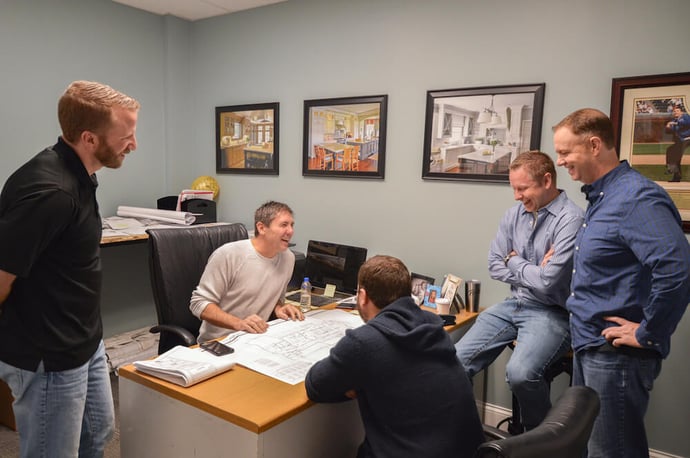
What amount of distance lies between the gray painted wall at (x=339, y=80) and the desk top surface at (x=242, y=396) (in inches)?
64.8

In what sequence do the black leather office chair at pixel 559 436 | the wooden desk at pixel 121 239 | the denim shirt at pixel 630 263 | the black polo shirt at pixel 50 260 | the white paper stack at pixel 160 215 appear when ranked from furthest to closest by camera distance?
1. the white paper stack at pixel 160 215
2. the wooden desk at pixel 121 239
3. the denim shirt at pixel 630 263
4. the black polo shirt at pixel 50 260
5. the black leather office chair at pixel 559 436

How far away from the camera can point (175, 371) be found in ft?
5.15

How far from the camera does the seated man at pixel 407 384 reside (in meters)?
1.35

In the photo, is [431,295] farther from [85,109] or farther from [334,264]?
[85,109]

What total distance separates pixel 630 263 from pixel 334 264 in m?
1.78

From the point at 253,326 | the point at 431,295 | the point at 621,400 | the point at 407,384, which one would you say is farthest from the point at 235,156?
the point at 621,400

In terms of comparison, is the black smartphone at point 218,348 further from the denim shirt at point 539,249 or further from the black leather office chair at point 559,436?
the denim shirt at point 539,249

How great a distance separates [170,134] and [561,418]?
12.1ft

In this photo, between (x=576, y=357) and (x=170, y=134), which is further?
(x=170, y=134)

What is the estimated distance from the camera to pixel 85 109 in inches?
54.9

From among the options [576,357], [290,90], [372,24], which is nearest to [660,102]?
[576,357]

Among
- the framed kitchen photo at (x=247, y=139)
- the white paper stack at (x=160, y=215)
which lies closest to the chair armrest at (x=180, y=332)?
the white paper stack at (x=160, y=215)

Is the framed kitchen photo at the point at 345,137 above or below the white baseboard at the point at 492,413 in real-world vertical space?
above

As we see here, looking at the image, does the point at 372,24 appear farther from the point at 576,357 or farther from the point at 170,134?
the point at 576,357
